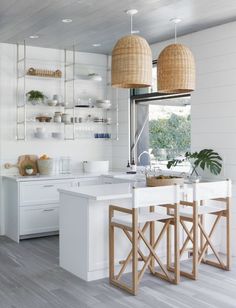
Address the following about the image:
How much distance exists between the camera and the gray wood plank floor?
366 cm

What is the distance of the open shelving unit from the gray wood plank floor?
7.94 feet

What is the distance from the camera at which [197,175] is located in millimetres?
5641

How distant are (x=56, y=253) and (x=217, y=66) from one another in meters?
3.00

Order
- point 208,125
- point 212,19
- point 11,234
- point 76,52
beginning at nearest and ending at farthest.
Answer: point 212,19, point 208,125, point 11,234, point 76,52

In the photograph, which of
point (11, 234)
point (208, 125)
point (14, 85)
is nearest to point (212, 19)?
point (208, 125)

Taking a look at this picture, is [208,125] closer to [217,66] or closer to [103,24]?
[217,66]

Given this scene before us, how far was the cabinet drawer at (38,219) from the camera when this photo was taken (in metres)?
5.91

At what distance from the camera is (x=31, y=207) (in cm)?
596

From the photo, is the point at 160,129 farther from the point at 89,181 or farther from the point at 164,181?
the point at 164,181

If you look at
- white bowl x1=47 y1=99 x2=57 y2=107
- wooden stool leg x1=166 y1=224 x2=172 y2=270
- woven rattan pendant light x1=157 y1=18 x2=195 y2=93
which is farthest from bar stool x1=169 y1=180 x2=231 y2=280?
white bowl x1=47 y1=99 x2=57 y2=107

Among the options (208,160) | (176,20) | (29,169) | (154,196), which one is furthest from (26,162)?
(154,196)

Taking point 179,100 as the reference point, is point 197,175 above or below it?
below

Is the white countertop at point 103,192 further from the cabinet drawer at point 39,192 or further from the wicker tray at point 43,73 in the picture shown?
the wicker tray at point 43,73

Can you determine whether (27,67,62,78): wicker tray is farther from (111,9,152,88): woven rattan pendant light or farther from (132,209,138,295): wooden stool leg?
(132,209,138,295): wooden stool leg
